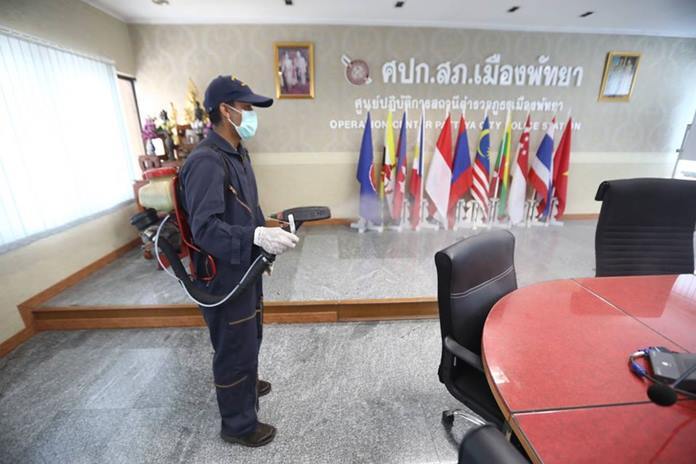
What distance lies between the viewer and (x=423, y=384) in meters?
1.69

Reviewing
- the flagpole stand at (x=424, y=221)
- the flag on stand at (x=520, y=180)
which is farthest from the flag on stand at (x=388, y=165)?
the flag on stand at (x=520, y=180)

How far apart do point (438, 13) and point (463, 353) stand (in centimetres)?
351

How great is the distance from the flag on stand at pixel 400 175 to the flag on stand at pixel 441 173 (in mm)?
323

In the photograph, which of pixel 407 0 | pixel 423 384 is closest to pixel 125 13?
pixel 407 0

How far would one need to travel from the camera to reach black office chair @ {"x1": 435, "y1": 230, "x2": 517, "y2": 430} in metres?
1.05

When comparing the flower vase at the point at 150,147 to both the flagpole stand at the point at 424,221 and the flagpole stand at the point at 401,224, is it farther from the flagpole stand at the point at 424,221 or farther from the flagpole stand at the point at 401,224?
Result: the flagpole stand at the point at 424,221

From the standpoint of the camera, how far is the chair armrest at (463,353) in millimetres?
1000

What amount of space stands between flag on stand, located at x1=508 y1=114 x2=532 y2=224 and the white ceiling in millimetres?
1106

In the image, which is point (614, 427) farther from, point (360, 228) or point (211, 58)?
point (211, 58)

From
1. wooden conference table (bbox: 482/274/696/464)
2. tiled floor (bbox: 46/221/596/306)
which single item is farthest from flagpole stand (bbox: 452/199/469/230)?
wooden conference table (bbox: 482/274/696/464)

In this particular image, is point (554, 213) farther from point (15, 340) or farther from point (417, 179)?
point (15, 340)

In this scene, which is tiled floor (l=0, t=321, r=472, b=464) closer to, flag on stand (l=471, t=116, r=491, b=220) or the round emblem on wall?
flag on stand (l=471, t=116, r=491, b=220)

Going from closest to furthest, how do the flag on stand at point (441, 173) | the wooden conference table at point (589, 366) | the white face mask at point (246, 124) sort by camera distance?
the wooden conference table at point (589, 366)
the white face mask at point (246, 124)
the flag on stand at point (441, 173)

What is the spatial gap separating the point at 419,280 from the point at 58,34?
3565 millimetres
